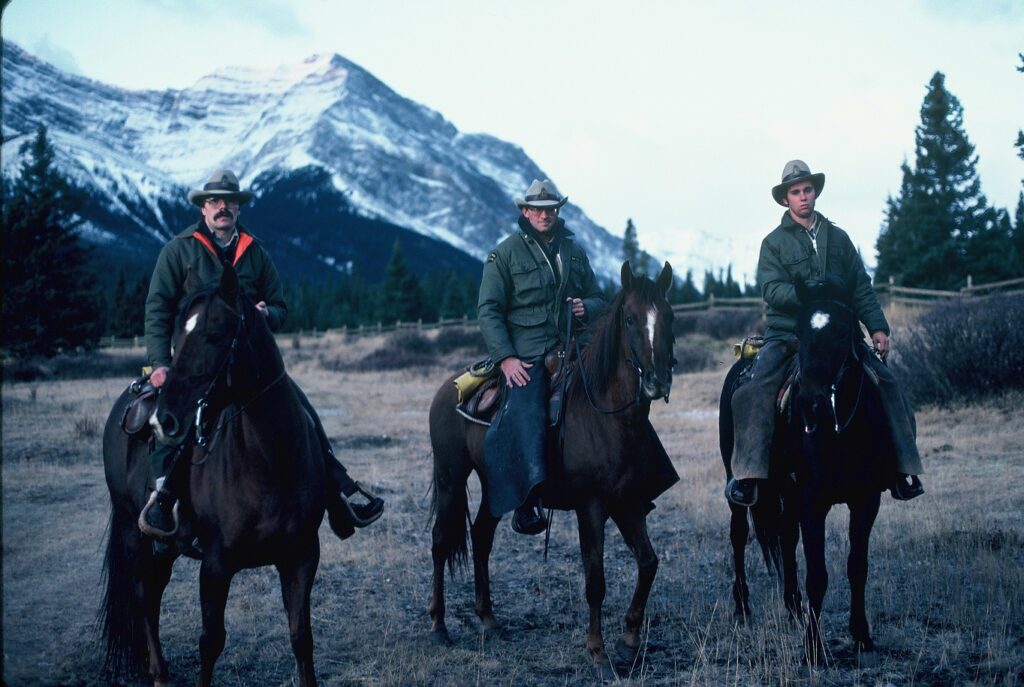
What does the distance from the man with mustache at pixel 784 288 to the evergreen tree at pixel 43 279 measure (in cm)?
3068

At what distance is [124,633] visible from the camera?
6.07 meters

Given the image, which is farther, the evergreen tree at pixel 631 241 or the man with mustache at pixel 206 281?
the evergreen tree at pixel 631 241

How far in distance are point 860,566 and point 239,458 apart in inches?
165

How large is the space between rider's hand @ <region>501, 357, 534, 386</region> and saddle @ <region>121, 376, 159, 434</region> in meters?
2.52

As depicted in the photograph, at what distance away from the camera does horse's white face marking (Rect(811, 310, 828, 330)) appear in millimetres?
5566

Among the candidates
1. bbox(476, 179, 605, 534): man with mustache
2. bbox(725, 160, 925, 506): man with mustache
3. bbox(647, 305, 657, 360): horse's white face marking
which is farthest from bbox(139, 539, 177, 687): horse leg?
bbox(725, 160, 925, 506): man with mustache

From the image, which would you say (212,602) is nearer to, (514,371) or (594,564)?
(594,564)

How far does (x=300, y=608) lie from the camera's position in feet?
16.5

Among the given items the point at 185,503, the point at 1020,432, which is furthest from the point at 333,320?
the point at 185,503

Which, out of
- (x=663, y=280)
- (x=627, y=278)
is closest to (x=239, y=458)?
(x=627, y=278)

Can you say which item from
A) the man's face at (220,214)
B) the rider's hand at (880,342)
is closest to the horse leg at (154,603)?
the man's face at (220,214)

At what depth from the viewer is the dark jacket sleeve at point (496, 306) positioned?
6.61m

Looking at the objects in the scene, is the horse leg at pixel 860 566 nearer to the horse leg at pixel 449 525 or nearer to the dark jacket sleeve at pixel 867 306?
the dark jacket sleeve at pixel 867 306

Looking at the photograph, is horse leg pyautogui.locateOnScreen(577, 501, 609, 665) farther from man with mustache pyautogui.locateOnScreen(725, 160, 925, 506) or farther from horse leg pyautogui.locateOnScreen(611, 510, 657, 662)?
man with mustache pyautogui.locateOnScreen(725, 160, 925, 506)
